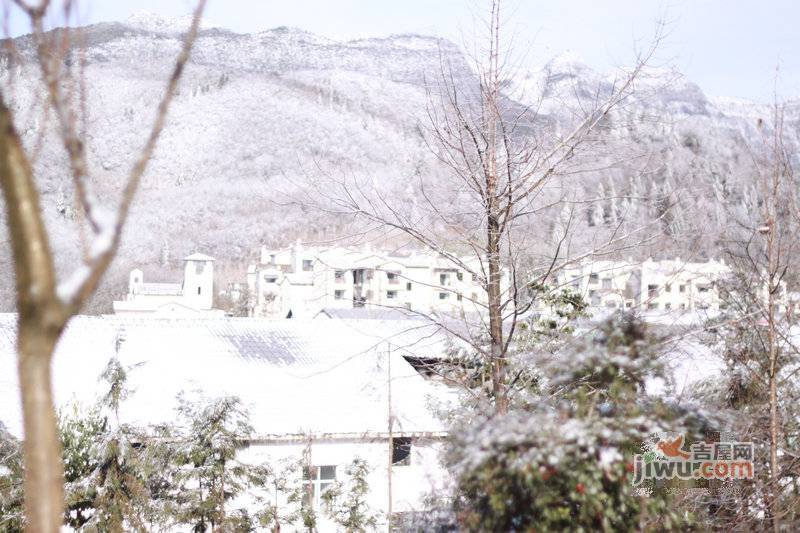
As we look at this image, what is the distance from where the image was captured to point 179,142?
111 metres

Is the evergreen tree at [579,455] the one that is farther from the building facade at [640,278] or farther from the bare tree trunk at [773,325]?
the bare tree trunk at [773,325]

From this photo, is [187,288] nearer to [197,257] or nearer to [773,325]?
[197,257]

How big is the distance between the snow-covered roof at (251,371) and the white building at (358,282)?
3.90ft

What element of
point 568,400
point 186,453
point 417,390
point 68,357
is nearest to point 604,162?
point 568,400

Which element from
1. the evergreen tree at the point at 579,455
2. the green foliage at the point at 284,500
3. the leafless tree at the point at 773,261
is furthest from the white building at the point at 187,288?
the evergreen tree at the point at 579,455

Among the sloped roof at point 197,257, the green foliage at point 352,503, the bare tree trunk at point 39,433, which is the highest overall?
the sloped roof at point 197,257

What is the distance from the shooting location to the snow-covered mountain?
2965 mm

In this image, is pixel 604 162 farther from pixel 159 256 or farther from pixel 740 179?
pixel 159 256

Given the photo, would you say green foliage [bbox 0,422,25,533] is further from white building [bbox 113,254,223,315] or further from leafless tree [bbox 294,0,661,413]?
white building [bbox 113,254,223,315]

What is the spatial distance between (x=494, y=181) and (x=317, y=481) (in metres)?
7.94

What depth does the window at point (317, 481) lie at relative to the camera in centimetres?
1023

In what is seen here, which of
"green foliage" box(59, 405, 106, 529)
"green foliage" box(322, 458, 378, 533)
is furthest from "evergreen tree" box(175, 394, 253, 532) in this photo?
"green foliage" box(322, 458, 378, 533)

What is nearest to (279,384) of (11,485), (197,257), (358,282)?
(358,282)

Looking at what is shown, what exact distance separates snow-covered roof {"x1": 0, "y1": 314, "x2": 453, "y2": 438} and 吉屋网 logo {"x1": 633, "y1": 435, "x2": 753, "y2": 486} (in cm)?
666
